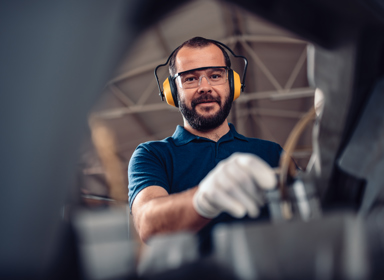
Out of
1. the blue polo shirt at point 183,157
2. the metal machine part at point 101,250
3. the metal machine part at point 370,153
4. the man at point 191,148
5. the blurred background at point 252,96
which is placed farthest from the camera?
the blurred background at point 252,96

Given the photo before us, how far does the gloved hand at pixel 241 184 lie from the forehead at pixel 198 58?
386mm

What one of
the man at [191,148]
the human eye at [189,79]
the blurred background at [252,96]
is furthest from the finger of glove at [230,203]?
the blurred background at [252,96]

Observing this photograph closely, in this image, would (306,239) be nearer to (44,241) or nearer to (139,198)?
(44,241)

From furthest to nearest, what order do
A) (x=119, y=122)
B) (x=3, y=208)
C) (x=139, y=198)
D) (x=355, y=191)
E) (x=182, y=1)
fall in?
(x=119, y=122) < (x=139, y=198) < (x=355, y=191) < (x=182, y=1) < (x=3, y=208)

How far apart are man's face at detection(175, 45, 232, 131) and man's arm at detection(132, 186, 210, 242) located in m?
0.21

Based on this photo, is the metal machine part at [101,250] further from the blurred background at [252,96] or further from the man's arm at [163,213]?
the blurred background at [252,96]

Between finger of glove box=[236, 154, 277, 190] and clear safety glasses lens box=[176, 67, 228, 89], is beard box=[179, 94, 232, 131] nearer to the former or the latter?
Result: clear safety glasses lens box=[176, 67, 228, 89]

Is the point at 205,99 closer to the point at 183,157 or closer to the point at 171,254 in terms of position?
the point at 183,157

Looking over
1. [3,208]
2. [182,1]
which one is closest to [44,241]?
[3,208]

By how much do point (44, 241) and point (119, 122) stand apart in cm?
488

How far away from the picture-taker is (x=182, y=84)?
30.0 inches

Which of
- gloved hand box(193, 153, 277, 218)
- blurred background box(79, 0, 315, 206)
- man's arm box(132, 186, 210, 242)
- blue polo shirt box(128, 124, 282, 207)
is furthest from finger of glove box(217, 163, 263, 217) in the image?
blurred background box(79, 0, 315, 206)

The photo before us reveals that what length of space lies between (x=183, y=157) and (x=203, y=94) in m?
0.17

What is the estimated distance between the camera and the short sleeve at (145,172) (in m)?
0.72
